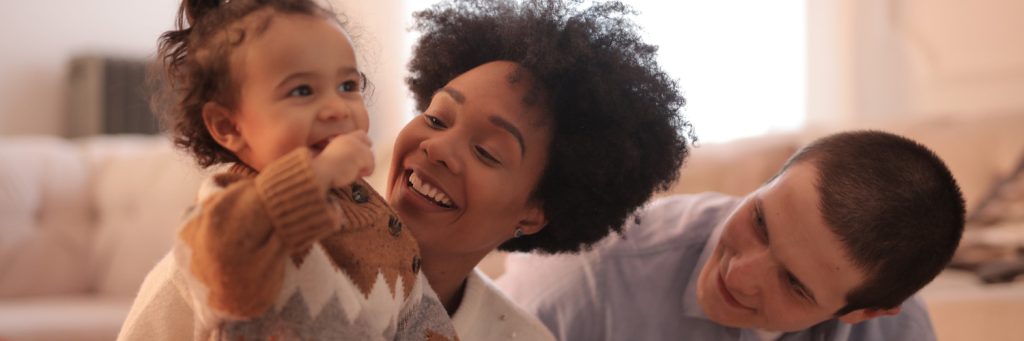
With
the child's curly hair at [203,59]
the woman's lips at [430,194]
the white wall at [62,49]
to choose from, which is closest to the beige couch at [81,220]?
the woman's lips at [430,194]

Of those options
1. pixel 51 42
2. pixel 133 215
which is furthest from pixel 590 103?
pixel 51 42

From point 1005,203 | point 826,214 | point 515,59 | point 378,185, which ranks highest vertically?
point 515,59

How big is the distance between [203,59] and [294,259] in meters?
→ 0.23

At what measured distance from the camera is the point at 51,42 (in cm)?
526

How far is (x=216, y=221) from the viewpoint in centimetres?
91

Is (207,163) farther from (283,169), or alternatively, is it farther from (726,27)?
(726,27)

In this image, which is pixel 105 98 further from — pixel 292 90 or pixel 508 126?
pixel 292 90

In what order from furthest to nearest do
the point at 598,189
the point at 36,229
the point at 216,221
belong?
the point at 36,229
the point at 598,189
the point at 216,221

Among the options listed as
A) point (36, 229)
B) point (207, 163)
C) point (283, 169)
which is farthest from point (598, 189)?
point (36, 229)

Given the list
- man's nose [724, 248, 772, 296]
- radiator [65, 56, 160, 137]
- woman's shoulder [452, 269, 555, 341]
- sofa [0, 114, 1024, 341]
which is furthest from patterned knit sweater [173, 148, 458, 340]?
radiator [65, 56, 160, 137]

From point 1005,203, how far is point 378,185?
1577 millimetres

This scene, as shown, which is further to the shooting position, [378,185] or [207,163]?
[378,185]

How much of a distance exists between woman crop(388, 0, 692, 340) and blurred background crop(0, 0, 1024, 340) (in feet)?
0.34

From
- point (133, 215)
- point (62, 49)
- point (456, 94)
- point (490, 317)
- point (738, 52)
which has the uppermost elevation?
point (456, 94)
